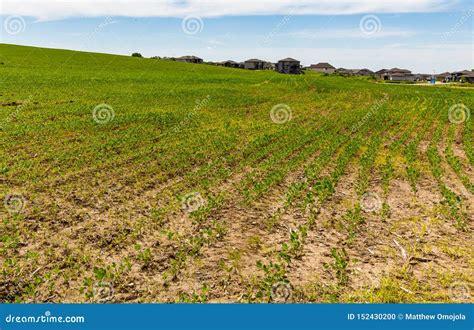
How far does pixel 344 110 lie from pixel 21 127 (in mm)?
27762

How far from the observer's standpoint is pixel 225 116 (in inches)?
1201

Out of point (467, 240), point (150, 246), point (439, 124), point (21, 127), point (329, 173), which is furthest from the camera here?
point (439, 124)

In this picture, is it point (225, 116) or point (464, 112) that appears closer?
point (225, 116)

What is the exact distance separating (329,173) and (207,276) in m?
8.98

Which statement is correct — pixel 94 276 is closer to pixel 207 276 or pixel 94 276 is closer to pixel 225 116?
pixel 207 276

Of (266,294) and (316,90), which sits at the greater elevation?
(316,90)

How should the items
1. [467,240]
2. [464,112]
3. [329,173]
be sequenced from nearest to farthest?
[467,240] → [329,173] → [464,112]

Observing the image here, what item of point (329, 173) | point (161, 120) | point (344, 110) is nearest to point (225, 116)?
point (161, 120)

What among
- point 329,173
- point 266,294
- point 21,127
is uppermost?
point 21,127
